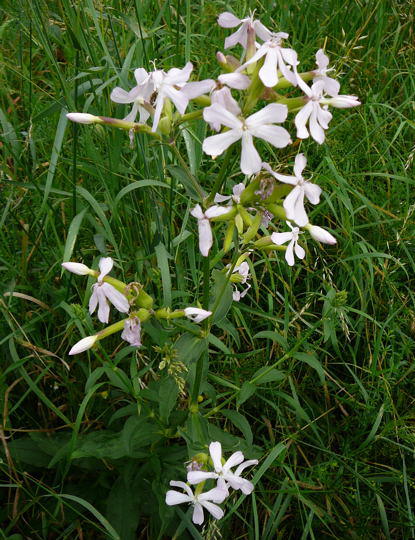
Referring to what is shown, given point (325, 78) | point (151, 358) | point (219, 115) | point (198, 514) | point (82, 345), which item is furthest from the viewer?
point (151, 358)

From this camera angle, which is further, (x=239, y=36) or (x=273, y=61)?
(x=239, y=36)

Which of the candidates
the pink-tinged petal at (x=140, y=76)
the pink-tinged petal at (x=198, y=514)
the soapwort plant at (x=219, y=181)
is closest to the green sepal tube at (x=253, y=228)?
the soapwort plant at (x=219, y=181)

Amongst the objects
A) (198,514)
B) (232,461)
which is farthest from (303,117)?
(198,514)

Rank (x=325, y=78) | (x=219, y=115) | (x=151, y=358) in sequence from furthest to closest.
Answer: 1. (x=151, y=358)
2. (x=325, y=78)
3. (x=219, y=115)

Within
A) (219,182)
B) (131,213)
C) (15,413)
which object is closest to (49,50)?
(131,213)

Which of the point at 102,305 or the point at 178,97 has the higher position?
the point at 178,97

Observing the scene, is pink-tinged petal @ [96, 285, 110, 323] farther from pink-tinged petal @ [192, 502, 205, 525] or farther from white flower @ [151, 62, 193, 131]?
pink-tinged petal @ [192, 502, 205, 525]

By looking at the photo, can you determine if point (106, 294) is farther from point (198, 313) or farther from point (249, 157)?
point (249, 157)

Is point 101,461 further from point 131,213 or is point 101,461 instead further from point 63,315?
point 131,213
